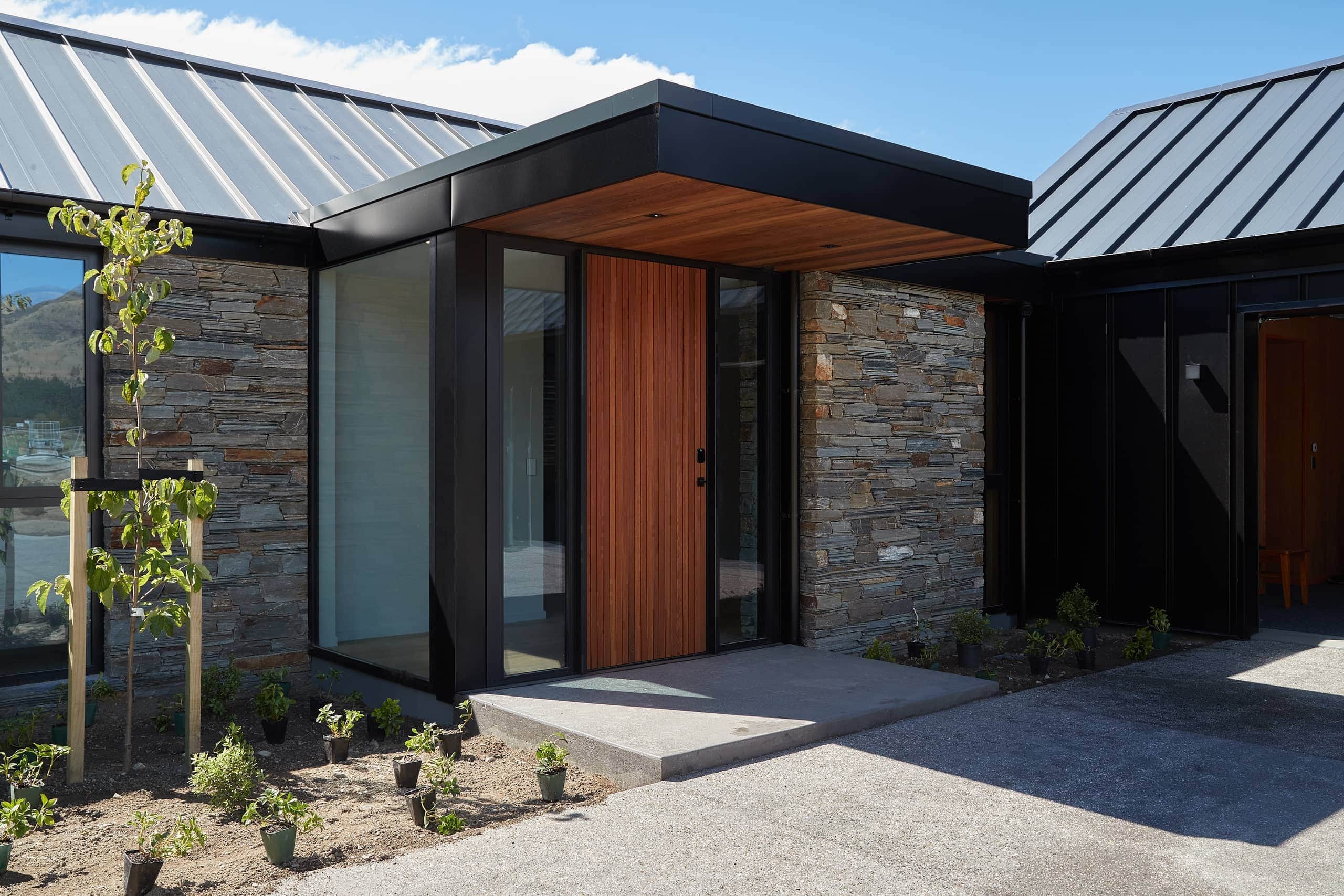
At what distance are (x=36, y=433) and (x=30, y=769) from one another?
204 cm

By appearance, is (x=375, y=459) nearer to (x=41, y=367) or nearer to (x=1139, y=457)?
(x=41, y=367)

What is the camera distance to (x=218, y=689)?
566cm

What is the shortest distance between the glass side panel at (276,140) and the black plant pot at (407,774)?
3884mm

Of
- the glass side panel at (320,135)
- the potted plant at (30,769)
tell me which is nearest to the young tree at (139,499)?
the potted plant at (30,769)

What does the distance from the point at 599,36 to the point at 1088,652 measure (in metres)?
10.7

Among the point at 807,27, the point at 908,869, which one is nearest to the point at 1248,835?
the point at 908,869

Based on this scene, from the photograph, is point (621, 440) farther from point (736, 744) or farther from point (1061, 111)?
point (1061, 111)

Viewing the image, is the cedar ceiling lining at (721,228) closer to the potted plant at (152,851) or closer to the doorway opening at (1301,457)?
the potted plant at (152,851)

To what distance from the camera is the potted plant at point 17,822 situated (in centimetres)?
346

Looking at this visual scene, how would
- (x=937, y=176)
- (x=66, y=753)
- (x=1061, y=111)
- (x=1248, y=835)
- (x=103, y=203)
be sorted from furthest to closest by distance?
(x=1061, y=111), (x=103, y=203), (x=937, y=176), (x=66, y=753), (x=1248, y=835)

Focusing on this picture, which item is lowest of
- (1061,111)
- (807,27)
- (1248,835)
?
(1248,835)

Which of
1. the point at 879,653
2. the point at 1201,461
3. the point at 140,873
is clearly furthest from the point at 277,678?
the point at 1201,461

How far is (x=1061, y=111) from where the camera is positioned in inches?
982

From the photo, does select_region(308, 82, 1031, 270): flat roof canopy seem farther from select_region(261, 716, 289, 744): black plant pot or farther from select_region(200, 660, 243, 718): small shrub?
select_region(261, 716, 289, 744): black plant pot
